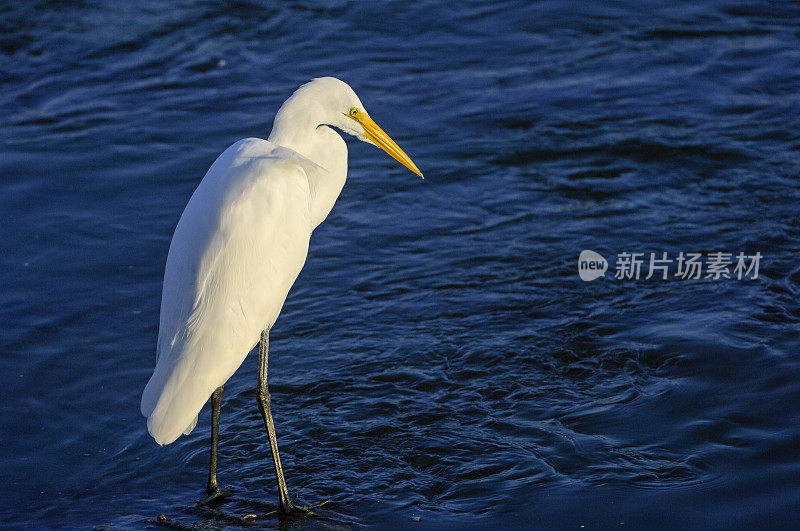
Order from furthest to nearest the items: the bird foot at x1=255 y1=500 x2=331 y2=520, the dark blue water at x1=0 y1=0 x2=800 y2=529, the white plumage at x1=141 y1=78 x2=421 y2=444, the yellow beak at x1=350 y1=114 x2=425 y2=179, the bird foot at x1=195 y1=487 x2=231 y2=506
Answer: the yellow beak at x1=350 y1=114 x2=425 y2=179, the dark blue water at x1=0 y1=0 x2=800 y2=529, the bird foot at x1=195 y1=487 x2=231 y2=506, the bird foot at x1=255 y1=500 x2=331 y2=520, the white plumage at x1=141 y1=78 x2=421 y2=444

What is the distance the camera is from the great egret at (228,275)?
4324 millimetres

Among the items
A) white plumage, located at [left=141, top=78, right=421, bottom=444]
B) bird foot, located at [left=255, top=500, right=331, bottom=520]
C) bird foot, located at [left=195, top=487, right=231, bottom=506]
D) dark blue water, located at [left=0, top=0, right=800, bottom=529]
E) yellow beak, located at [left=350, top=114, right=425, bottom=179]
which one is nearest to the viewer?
white plumage, located at [left=141, top=78, right=421, bottom=444]

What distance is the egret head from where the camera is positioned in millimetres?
4836

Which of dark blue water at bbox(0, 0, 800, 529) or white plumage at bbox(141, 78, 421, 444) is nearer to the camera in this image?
white plumage at bbox(141, 78, 421, 444)

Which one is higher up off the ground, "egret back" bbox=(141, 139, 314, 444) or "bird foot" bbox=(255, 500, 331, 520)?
"egret back" bbox=(141, 139, 314, 444)

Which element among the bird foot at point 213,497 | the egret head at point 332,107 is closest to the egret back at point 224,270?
the egret head at point 332,107

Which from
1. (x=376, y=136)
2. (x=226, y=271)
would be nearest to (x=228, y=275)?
(x=226, y=271)

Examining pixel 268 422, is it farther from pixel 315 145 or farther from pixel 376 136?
pixel 376 136

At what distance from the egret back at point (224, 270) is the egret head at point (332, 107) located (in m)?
0.29

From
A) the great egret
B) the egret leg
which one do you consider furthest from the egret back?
the egret leg

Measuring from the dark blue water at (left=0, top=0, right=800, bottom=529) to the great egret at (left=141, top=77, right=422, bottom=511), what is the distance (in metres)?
0.60

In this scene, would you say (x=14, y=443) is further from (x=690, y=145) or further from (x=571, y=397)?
(x=690, y=145)

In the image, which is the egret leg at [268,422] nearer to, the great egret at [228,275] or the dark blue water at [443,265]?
the great egret at [228,275]

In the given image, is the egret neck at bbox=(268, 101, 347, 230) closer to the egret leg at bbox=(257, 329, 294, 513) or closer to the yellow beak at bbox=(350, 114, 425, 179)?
the yellow beak at bbox=(350, 114, 425, 179)
